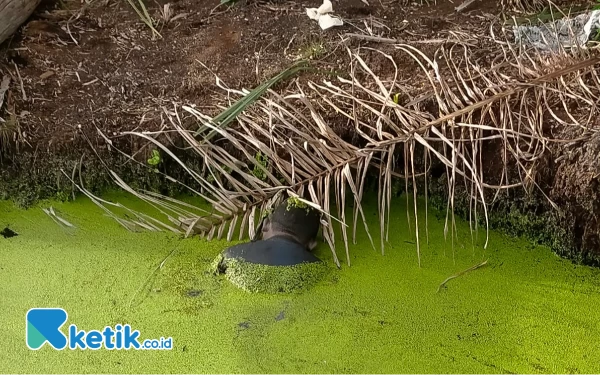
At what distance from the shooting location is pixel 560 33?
1.70 m

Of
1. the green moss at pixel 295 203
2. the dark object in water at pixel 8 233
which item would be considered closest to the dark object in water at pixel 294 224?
the green moss at pixel 295 203

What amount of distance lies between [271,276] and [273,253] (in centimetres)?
6

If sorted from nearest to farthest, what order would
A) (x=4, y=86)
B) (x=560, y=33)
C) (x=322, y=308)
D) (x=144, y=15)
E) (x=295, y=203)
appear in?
1. (x=322, y=308)
2. (x=295, y=203)
3. (x=560, y=33)
4. (x=4, y=86)
5. (x=144, y=15)

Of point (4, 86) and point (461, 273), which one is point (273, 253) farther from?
point (4, 86)

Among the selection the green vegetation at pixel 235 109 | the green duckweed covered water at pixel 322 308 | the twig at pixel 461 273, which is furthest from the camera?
the green vegetation at pixel 235 109

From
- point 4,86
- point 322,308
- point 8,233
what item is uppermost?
point 4,86

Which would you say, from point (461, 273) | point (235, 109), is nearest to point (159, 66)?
point (235, 109)

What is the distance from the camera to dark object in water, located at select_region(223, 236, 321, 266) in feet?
4.90

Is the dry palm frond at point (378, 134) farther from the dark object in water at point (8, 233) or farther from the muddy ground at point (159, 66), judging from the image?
the dark object in water at point (8, 233)

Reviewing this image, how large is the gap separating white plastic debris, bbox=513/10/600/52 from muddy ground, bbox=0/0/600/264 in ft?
0.34

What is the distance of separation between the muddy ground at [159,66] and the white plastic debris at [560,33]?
105 mm

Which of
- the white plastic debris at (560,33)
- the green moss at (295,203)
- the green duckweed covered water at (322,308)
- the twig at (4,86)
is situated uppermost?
the white plastic debris at (560,33)

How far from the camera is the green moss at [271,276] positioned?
1.46 meters

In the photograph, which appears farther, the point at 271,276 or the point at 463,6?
the point at 463,6
